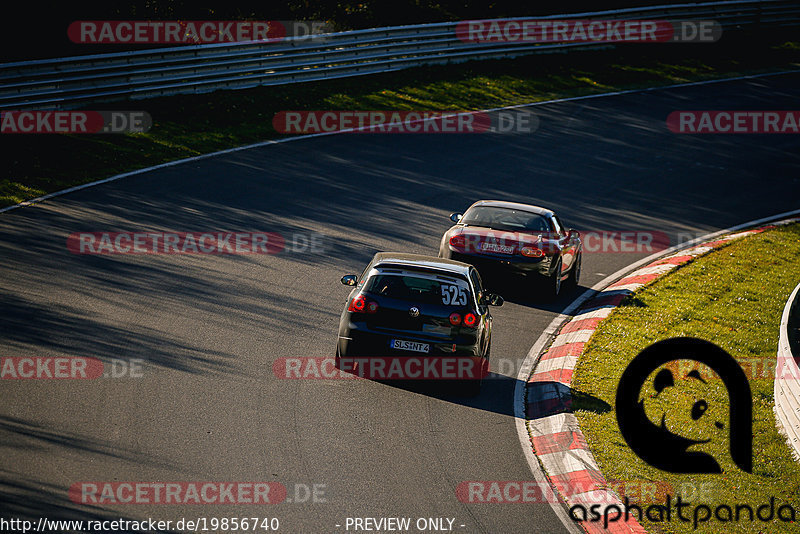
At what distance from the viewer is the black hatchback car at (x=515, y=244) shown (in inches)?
523

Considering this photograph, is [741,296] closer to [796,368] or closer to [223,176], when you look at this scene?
[796,368]

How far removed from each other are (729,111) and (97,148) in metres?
18.6

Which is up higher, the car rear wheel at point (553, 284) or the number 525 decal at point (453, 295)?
the number 525 decal at point (453, 295)

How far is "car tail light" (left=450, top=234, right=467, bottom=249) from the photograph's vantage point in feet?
43.8

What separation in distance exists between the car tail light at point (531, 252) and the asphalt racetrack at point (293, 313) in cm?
91

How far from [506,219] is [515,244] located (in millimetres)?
984
